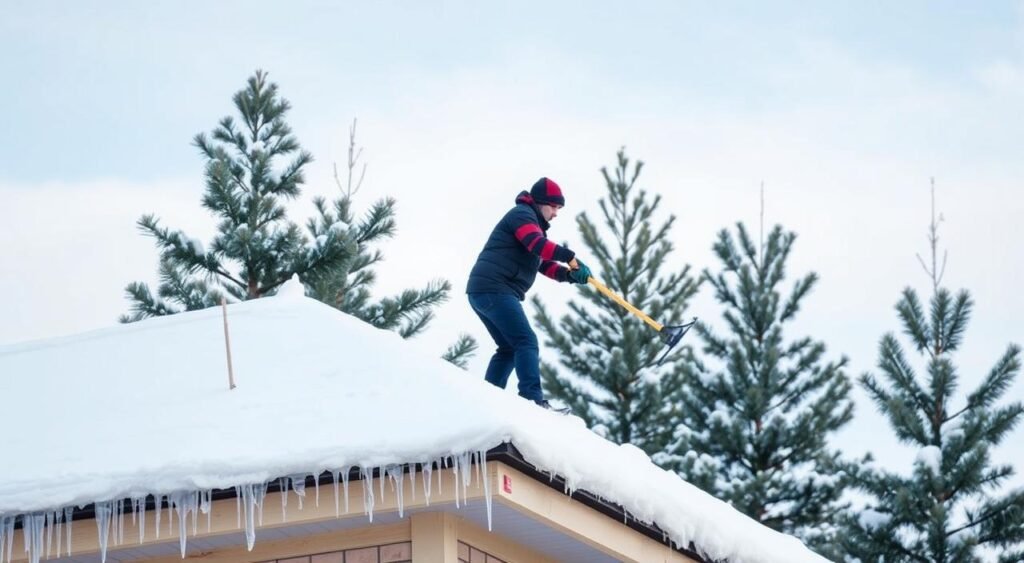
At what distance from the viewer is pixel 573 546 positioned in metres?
7.91

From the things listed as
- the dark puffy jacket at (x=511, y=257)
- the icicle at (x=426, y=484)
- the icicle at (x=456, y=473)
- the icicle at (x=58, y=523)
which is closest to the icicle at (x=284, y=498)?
the icicle at (x=426, y=484)

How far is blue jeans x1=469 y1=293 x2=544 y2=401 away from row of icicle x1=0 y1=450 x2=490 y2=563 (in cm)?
255

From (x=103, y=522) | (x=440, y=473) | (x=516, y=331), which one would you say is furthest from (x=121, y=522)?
(x=516, y=331)

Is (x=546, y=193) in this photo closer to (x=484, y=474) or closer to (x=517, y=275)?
(x=517, y=275)

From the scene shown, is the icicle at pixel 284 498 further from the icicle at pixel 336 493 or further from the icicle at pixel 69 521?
the icicle at pixel 69 521

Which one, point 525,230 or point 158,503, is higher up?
point 525,230

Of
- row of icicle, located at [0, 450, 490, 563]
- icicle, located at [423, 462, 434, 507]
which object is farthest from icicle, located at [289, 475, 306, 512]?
icicle, located at [423, 462, 434, 507]

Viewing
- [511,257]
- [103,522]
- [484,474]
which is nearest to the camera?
[484,474]

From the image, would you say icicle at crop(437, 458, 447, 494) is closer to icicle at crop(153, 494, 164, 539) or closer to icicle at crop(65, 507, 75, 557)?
icicle at crop(153, 494, 164, 539)

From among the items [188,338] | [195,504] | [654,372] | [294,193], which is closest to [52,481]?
[195,504]

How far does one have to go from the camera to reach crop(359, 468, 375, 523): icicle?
687 cm

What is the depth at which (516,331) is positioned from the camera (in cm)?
980

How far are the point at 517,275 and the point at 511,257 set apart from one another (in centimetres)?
11

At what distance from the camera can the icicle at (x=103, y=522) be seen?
701 centimetres
